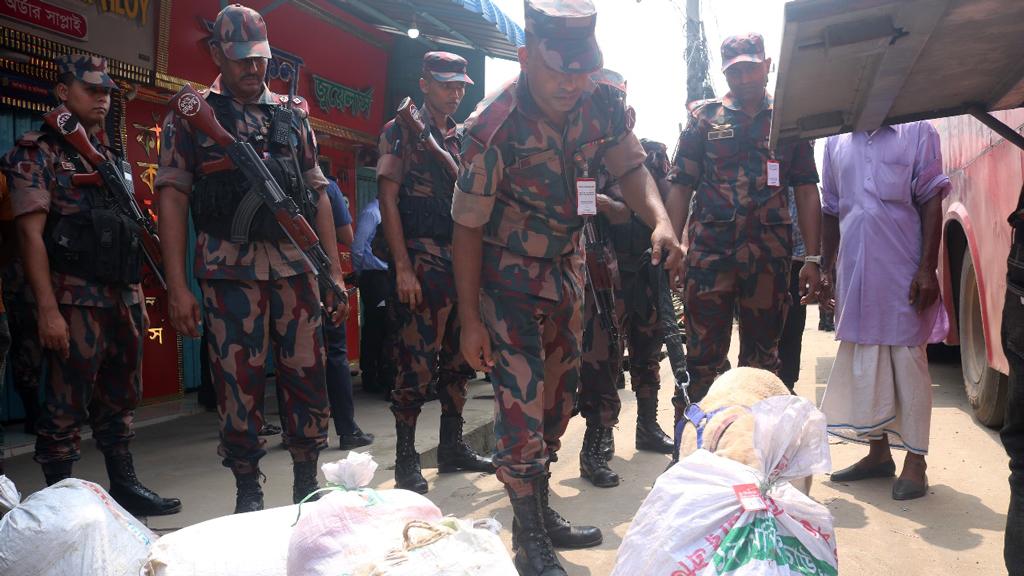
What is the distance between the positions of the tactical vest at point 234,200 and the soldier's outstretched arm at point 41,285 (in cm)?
75

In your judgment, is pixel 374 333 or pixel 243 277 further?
pixel 374 333

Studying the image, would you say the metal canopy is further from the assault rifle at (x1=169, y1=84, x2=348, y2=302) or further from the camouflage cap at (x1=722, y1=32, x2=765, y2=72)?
the assault rifle at (x1=169, y1=84, x2=348, y2=302)

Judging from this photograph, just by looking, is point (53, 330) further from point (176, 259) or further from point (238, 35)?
point (238, 35)

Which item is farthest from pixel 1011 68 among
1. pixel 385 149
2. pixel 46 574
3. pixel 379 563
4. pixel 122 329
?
pixel 122 329

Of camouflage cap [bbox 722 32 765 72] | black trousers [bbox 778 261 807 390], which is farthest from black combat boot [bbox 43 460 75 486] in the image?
black trousers [bbox 778 261 807 390]

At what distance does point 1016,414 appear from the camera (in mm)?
2447

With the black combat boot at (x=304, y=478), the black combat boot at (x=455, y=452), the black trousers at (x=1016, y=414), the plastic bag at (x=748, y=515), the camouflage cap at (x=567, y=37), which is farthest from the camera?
the black combat boot at (x=455, y=452)

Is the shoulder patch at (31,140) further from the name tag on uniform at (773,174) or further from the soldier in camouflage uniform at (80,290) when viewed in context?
the name tag on uniform at (773,174)

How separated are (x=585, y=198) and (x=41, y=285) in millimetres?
2357

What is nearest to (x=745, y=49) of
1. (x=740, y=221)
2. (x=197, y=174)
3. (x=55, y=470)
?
(x=740, y=221)

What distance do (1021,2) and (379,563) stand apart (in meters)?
1.92

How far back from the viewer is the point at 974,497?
381 cm

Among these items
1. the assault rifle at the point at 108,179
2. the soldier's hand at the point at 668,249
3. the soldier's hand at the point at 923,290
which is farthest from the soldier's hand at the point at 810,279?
the assault rifle at the point at 108,179

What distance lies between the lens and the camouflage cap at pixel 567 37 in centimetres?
276
